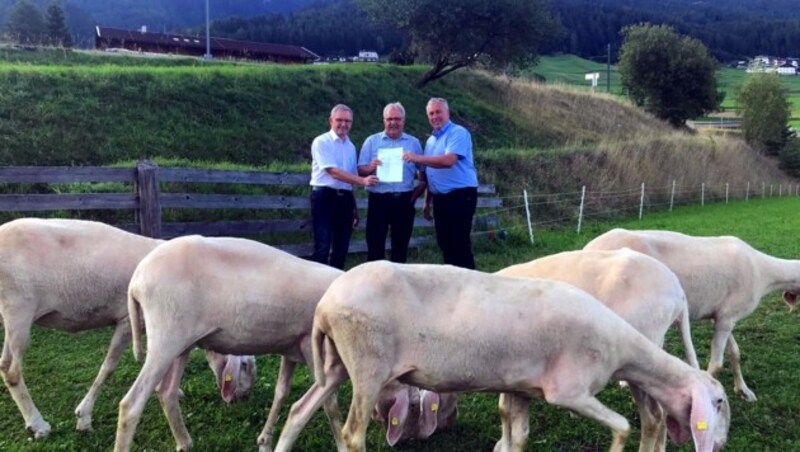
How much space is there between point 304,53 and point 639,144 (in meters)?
30.9

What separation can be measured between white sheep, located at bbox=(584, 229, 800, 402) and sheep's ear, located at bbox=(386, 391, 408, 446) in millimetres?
2295

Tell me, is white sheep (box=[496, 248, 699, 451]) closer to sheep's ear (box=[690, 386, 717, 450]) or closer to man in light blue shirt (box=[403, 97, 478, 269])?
sheep's ear (box=[690, 386, 717, 450])

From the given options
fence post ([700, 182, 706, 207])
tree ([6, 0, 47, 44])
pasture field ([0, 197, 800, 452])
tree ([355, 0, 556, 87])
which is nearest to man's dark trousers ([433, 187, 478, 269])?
pasture field ([0, 197, 800, 452])

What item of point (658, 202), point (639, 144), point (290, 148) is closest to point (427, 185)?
point (290, 148)

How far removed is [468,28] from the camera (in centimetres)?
3278

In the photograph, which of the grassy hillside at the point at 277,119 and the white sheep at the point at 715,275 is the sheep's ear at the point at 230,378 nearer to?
the white sheep at the point at 715,275

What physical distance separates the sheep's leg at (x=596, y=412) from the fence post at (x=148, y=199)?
6.56 metres

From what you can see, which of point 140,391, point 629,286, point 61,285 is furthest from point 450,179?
point 140,391

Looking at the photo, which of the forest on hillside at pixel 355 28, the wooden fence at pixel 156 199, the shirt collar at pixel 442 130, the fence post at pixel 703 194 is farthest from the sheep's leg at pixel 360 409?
the forest on hillside at pixel 355 28

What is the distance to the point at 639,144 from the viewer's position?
25.9 m

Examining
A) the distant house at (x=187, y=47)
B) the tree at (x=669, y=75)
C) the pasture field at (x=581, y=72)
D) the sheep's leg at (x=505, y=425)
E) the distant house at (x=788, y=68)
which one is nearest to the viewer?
the sheep's leg at (x=505, y=425)

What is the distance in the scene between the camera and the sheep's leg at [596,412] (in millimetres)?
3848

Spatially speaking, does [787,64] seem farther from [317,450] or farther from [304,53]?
[317,450]

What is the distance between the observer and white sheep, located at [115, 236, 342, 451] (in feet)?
Result: 13.9
